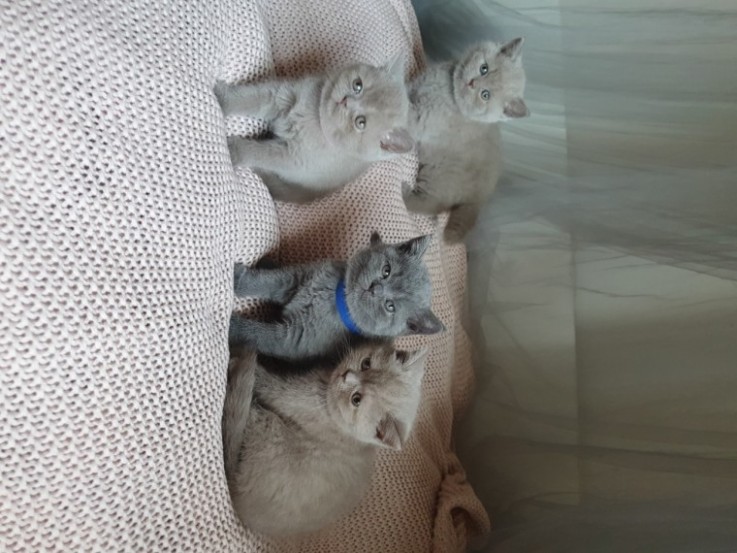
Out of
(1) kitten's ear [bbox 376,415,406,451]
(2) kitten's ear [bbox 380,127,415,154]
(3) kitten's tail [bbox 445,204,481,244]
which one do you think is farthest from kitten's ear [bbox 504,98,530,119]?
(1) kitten's ear [bbox 376,415,406,451]

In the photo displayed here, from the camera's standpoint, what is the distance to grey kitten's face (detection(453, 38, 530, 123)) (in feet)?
4.66

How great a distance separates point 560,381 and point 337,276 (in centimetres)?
60

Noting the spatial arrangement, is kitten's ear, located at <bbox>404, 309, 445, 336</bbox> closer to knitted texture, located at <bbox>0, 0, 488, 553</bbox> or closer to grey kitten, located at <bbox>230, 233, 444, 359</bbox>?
grey kitten, located at <bbox>230, 233, 444, 359</bbox>

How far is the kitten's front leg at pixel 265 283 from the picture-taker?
1156 mm

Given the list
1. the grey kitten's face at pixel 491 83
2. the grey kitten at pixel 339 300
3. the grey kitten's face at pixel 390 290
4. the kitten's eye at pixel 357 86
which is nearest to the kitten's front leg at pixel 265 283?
the grey kitten at pixel 339 300

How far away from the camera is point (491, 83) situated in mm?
1418

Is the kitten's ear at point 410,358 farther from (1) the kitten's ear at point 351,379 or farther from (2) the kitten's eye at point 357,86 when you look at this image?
(2) the kitten's eye at point 357,86

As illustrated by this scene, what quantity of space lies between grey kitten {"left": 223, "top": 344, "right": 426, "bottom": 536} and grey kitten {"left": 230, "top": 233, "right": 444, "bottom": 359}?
5cm

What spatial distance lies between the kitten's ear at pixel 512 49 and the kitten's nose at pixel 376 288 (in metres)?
0.66

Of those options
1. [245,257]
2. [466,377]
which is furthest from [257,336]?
[466,377]

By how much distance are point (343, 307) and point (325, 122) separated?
364 mm

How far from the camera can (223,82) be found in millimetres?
1106

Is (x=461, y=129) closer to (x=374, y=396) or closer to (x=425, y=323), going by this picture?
(x=425, y=323)

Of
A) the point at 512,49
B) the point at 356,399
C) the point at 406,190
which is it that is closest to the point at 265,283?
the point at 356,399
